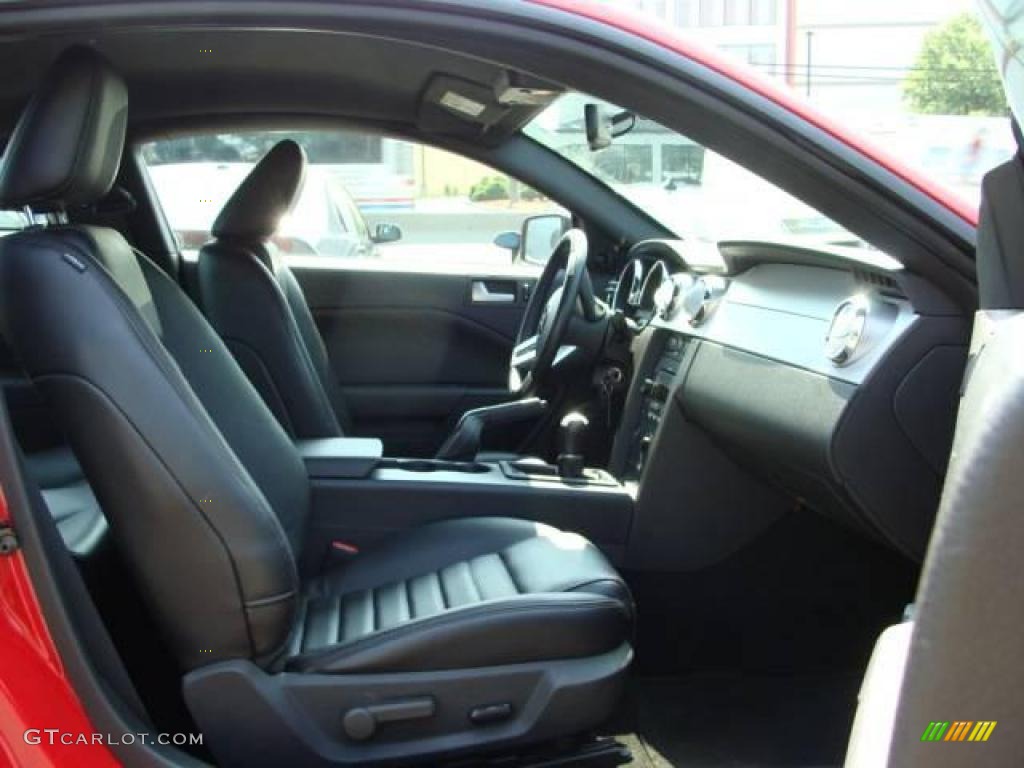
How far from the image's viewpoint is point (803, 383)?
1.89m

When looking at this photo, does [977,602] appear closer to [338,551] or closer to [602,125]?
[338,551]

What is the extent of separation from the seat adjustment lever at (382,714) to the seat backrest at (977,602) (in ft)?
2.73

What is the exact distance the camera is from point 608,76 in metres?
1.52

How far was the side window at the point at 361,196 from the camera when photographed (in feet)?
11.2

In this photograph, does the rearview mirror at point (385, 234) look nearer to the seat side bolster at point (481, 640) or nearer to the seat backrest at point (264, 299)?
the seat backrest at point (264, 299)

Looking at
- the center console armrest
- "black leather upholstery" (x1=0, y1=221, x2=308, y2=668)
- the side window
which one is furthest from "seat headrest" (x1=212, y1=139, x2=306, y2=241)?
"black leather upholstery" (x1=0, y1=221, x2=308, y2=668)

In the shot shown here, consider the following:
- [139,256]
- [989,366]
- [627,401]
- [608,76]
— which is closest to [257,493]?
[139,256]

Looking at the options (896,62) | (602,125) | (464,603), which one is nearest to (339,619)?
(464,603)

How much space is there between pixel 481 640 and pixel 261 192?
1.60 meters

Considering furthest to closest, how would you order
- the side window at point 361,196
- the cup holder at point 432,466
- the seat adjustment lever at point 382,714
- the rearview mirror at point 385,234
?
the rearview mirror at point 385,234
the side window at point 361,196
the cup holder at point 432,466
the seat adjustment lever at point 382,714

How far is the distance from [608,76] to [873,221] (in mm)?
442

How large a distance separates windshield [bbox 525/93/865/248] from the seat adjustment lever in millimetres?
1056

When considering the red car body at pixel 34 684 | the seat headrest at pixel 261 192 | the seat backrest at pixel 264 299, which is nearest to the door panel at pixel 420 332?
the seat backrest at pixel 264 299

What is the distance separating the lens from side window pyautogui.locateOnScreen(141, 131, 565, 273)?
342cm
